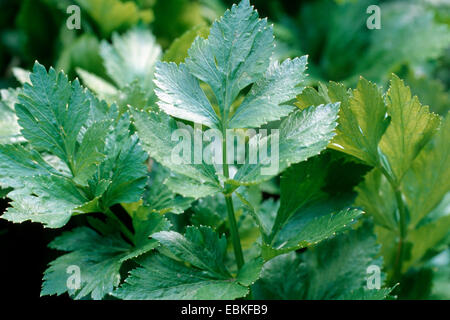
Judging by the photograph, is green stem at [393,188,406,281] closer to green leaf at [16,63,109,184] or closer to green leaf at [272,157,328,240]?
green leaf at [272,157,328,240]

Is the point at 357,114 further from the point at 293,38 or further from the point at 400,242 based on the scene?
the point at 293,38

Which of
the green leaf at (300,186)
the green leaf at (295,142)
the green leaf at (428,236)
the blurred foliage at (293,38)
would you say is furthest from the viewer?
the blurred foliage at (293,38)

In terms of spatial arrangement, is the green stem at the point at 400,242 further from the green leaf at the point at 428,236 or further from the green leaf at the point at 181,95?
the green leaf at the point at 181,95

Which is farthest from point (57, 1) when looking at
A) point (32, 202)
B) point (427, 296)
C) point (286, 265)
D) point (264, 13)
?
point (427, 296)

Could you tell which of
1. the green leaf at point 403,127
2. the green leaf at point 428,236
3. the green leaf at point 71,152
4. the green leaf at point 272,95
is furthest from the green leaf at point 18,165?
the green leaf at point 428,236

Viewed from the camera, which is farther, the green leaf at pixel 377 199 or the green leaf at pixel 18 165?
the green leaf at pixel 377 199

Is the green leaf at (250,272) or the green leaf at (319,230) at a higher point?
the green leaf at (319,230)

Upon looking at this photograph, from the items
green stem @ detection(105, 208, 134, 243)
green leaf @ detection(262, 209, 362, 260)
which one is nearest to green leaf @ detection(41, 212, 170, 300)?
green stem @ detection(105, 208, 134, 243)
